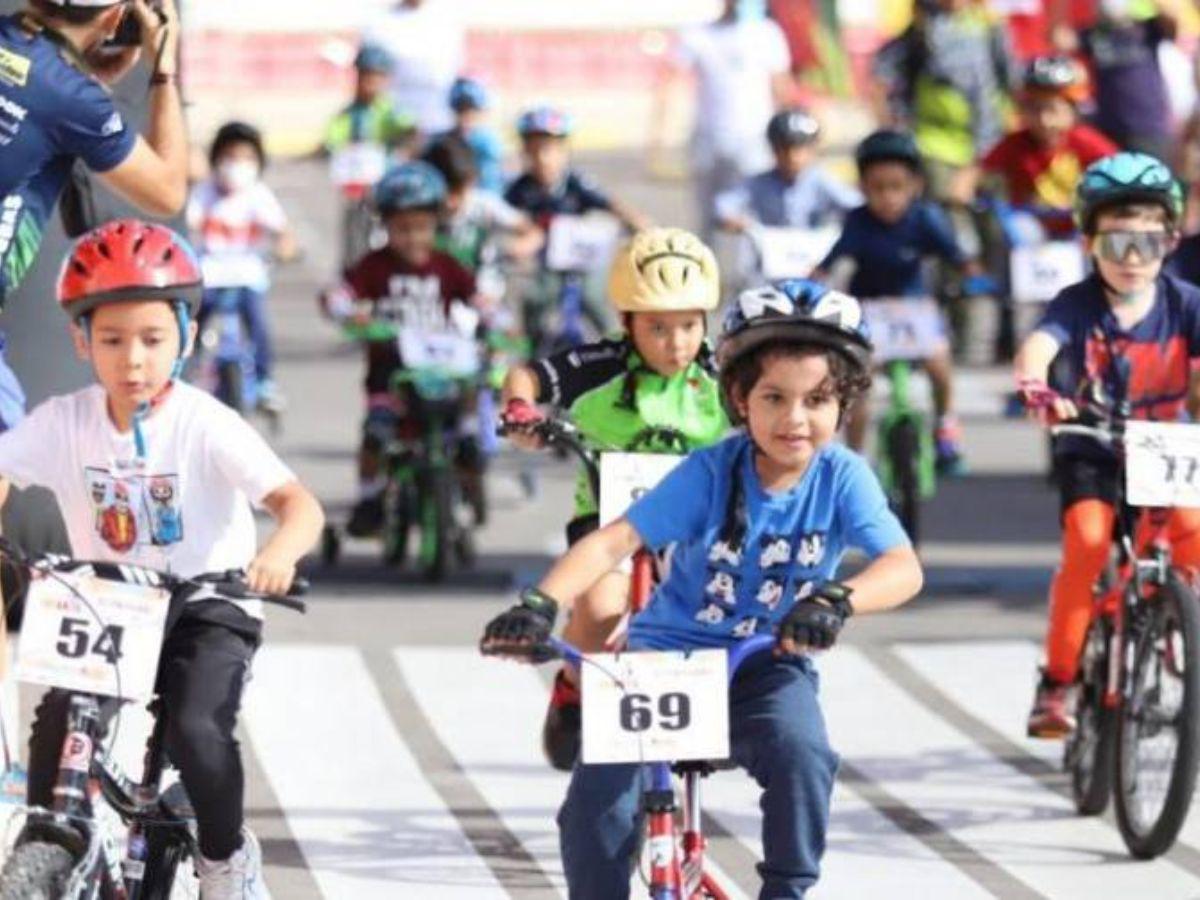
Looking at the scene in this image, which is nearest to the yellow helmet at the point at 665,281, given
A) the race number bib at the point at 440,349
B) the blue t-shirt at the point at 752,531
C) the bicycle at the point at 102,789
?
the blue t-shirt at the point at 752,531

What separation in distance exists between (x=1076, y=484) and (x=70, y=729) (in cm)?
419

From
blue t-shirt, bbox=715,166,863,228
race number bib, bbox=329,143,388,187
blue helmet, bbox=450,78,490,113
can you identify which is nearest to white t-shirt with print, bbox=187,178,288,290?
blue helmet, bbox=450,78,490,113

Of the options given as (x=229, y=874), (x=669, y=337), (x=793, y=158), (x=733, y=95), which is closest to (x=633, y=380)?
(x=669, y=337)

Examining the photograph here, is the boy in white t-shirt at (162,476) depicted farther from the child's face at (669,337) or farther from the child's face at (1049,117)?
the child's face at (1049,117)

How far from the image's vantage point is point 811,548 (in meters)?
8.66

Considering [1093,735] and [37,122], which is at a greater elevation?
[37,122]

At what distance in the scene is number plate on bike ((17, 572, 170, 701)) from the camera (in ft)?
27.7

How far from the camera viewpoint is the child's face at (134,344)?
8.88 m

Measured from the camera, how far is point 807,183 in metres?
20.5

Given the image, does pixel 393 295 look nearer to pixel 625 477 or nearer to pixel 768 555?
pixel 625 477

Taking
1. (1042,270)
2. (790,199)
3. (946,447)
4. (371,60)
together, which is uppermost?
(371,60)

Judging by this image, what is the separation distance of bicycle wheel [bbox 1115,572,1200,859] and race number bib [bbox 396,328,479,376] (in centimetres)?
603

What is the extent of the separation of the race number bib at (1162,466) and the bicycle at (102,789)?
333 centimetres

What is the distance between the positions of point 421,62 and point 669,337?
1594 centimetres
